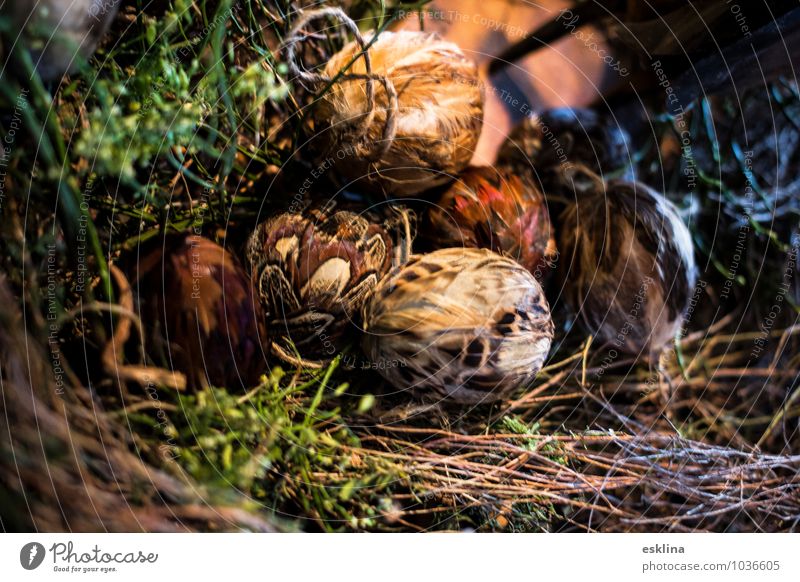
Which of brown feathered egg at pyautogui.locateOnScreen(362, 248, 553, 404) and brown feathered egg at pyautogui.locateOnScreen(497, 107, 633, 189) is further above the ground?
brown feathered egg at pyautogui.locateOnScreen(497, 107, 633, 189)

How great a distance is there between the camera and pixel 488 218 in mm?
570

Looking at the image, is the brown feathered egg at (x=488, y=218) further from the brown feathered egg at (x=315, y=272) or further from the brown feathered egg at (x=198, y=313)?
the brown feathered egg at (x=198, y=313)

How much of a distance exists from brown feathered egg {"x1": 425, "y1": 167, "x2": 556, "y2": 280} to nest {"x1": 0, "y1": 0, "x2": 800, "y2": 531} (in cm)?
10

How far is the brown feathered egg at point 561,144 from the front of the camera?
66cm

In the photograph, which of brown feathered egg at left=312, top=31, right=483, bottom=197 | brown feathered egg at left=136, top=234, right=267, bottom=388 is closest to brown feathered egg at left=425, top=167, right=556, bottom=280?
brown feathered egg at left=312, top=31, right=483, bottom=197

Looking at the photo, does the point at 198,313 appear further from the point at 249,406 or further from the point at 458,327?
the point at 458,327

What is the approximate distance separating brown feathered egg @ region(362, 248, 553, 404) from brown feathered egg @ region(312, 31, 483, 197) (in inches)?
3.6

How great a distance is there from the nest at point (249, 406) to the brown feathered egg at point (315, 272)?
0.09 ft

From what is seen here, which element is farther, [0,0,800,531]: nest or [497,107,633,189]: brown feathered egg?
[497,107,633,189]: brown feathered egg

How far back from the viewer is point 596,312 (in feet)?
1.98

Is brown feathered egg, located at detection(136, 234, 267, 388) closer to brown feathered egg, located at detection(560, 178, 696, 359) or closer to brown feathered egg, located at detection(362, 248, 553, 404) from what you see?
brown feathered egg, located at detection(362, 248, 553, 404)

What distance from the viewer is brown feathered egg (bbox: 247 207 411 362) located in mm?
523
